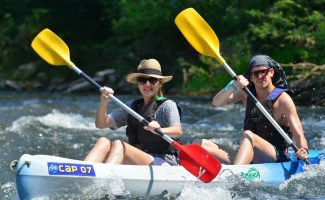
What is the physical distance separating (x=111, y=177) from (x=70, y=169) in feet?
1.04

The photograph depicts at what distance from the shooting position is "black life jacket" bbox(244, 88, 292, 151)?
5.99 m

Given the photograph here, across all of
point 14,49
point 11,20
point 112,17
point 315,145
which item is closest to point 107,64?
point 112,17

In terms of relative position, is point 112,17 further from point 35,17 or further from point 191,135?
point 191,135

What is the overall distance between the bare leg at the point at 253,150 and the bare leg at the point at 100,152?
1.08m

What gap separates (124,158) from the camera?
5465 mm

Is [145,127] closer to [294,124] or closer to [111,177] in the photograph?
[111,177]

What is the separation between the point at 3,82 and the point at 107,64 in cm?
331

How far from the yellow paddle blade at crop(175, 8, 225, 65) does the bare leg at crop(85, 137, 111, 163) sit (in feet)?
5.19

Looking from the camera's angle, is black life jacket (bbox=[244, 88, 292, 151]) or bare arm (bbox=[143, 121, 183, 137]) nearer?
bare arm (bbox=[143, 121, 183, 137])

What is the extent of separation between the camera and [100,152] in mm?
5395

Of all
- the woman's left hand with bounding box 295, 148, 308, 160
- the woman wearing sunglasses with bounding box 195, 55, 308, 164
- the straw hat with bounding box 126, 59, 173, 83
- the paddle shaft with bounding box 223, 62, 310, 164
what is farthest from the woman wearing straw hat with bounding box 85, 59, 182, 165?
the woman's left hand with bounding box 295, 148, 308, 160

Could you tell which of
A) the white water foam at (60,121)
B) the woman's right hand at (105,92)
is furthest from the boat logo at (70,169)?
the white water foam at (60,121)

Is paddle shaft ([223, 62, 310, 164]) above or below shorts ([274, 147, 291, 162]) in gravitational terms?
above

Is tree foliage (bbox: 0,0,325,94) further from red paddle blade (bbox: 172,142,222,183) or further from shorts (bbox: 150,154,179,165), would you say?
red paddle blade (bbox: 172,142,222,183)
